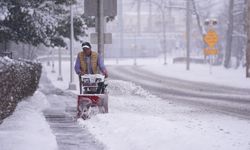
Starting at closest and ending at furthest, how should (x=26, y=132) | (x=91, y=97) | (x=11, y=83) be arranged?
(x=26, y=132) < (x=11, y=83) < (x=91, y=97)

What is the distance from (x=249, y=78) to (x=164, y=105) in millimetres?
17378

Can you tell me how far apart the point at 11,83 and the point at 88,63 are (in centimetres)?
289

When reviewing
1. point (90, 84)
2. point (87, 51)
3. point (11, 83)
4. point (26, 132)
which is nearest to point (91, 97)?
point (90, 84)

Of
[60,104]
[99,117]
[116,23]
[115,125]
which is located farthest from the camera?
[116,23]

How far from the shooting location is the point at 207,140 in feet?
35.1

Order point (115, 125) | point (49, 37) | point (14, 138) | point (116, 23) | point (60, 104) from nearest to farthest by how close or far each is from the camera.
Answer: point (14, 138) → point (115, 125) → point (60, 104) → point (49, 37) → point (116, 23)

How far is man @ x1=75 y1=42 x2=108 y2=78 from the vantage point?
16078mm

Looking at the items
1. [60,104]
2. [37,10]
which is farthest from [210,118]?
[37,10]

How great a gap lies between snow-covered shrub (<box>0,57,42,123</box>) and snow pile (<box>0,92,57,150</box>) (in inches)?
11.1

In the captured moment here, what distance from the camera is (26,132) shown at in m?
12.2

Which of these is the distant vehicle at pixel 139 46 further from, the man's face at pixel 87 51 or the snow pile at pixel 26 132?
the snow pile at pixel 26 132

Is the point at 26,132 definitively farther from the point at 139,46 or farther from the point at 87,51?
the point at 139,46

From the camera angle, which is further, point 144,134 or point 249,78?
point 249,78

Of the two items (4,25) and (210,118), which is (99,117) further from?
(4,25)
